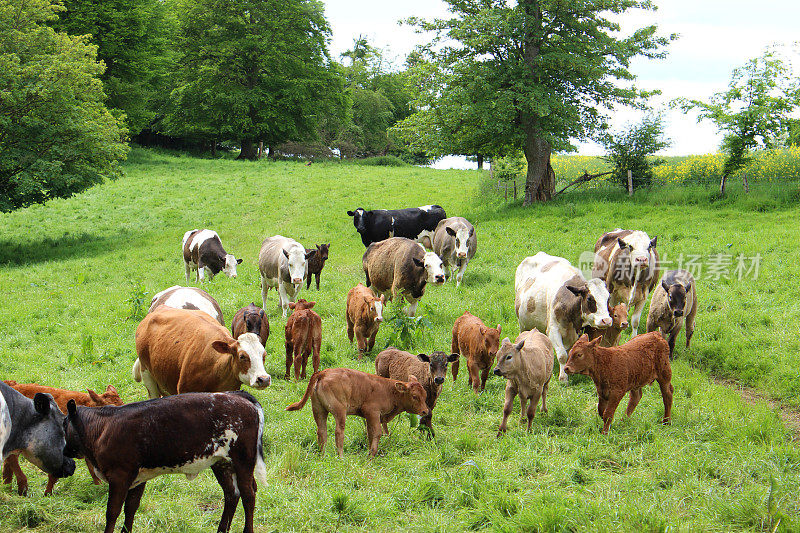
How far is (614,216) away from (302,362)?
1502 cm

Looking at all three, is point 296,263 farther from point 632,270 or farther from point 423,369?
point 632,270

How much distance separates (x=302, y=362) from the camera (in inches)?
353

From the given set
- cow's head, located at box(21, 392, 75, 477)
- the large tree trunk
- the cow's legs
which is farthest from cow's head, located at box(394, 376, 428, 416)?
the large tree trunk

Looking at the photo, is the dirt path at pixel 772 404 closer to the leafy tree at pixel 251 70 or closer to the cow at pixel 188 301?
the cow at pixel 188 301

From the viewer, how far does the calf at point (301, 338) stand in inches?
346

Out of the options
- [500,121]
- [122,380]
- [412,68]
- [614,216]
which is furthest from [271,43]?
[122,380]

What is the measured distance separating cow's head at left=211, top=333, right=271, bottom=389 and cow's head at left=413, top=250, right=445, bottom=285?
237 inches

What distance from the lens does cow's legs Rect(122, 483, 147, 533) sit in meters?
4.71

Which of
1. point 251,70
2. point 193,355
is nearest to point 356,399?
point 193,355

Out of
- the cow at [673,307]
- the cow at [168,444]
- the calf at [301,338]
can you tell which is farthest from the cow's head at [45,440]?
the cow at [673,307]

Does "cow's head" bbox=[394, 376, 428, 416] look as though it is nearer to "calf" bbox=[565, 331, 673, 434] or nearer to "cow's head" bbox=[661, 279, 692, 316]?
"calf" bbox=[565, 331, 673, 434]

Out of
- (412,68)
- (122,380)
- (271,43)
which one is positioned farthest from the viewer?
(271,43)

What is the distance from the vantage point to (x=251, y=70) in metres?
44.5

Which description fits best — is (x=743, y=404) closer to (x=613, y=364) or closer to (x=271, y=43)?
(x=613, y=364)
